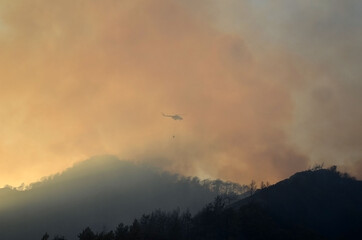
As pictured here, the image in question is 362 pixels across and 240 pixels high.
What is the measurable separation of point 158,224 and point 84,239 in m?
88.7

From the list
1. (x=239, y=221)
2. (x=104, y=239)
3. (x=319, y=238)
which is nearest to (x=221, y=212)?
(x=239, y=221)

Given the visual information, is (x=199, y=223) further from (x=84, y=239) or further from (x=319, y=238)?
(x=84, y=239)

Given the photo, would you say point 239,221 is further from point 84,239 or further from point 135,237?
point 84,239

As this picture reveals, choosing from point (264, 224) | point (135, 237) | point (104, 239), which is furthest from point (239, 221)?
point (104, 239)

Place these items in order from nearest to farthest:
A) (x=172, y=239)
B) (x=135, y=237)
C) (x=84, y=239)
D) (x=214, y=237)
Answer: (x=84, y=239) → (x=135, y=237) → (x=172, y=239) → (x=214, y=237)

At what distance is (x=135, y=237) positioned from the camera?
11344 centimetres

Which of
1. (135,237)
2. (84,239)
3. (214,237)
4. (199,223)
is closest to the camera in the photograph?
(84,239)

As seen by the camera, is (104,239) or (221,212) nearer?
(104,239)

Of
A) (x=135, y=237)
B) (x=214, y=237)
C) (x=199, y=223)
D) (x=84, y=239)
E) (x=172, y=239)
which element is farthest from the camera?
(x=199, y=223)

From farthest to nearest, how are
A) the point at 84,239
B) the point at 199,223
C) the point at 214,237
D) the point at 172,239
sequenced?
the point at 199,223, the point at 214,237, the point at 172,239, the point at 84,239

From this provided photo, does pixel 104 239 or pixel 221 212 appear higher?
pixel 221 212

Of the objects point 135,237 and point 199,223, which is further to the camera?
point 199,223

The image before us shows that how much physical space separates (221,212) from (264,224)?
23499 mm

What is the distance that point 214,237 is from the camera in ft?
574
